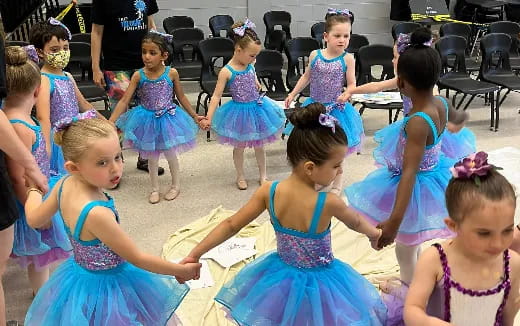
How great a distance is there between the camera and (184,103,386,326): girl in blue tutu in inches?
88.5

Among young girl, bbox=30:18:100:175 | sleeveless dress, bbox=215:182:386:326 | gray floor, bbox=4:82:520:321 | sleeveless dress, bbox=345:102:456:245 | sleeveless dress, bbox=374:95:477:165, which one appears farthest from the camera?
gray floor, bbox=4:82:520:321

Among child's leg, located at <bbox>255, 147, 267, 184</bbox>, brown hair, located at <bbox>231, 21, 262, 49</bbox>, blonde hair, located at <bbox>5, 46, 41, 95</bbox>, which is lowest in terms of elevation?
child's leg, located at <bbox>255, 147, 267, 184</bbox>

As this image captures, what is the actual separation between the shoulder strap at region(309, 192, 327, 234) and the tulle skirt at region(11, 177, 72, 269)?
4.80 ft

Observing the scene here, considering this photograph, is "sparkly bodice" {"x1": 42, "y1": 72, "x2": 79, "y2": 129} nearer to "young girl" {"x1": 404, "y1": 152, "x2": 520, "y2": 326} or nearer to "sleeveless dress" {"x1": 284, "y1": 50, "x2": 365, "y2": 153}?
"sleeveless dress" {"x1": 284, "y1": 50, "x2": 365, "y2": 153}

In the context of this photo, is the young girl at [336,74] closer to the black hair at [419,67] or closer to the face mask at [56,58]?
the black hair at [419,67]

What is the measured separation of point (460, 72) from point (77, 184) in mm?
5319

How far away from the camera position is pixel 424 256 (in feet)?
6.43

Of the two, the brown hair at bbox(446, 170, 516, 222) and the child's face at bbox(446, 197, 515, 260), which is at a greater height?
the brown hair at bbox(446, 170, 516, 222)

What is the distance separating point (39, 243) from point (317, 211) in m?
1.59

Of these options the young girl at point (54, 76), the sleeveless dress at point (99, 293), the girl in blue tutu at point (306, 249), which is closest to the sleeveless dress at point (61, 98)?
the young girl at point (54, 76)

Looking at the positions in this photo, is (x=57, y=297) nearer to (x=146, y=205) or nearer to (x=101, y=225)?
(x=101, y=225)

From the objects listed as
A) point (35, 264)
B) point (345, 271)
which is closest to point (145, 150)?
point (35, 264)

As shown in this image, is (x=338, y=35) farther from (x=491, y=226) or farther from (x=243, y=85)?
(x=491, y=226)

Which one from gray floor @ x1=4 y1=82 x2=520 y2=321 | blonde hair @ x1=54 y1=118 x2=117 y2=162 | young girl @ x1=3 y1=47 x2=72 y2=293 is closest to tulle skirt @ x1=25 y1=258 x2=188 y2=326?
blonde hair @ x1=54 y1=118 x2=117 y2=162
